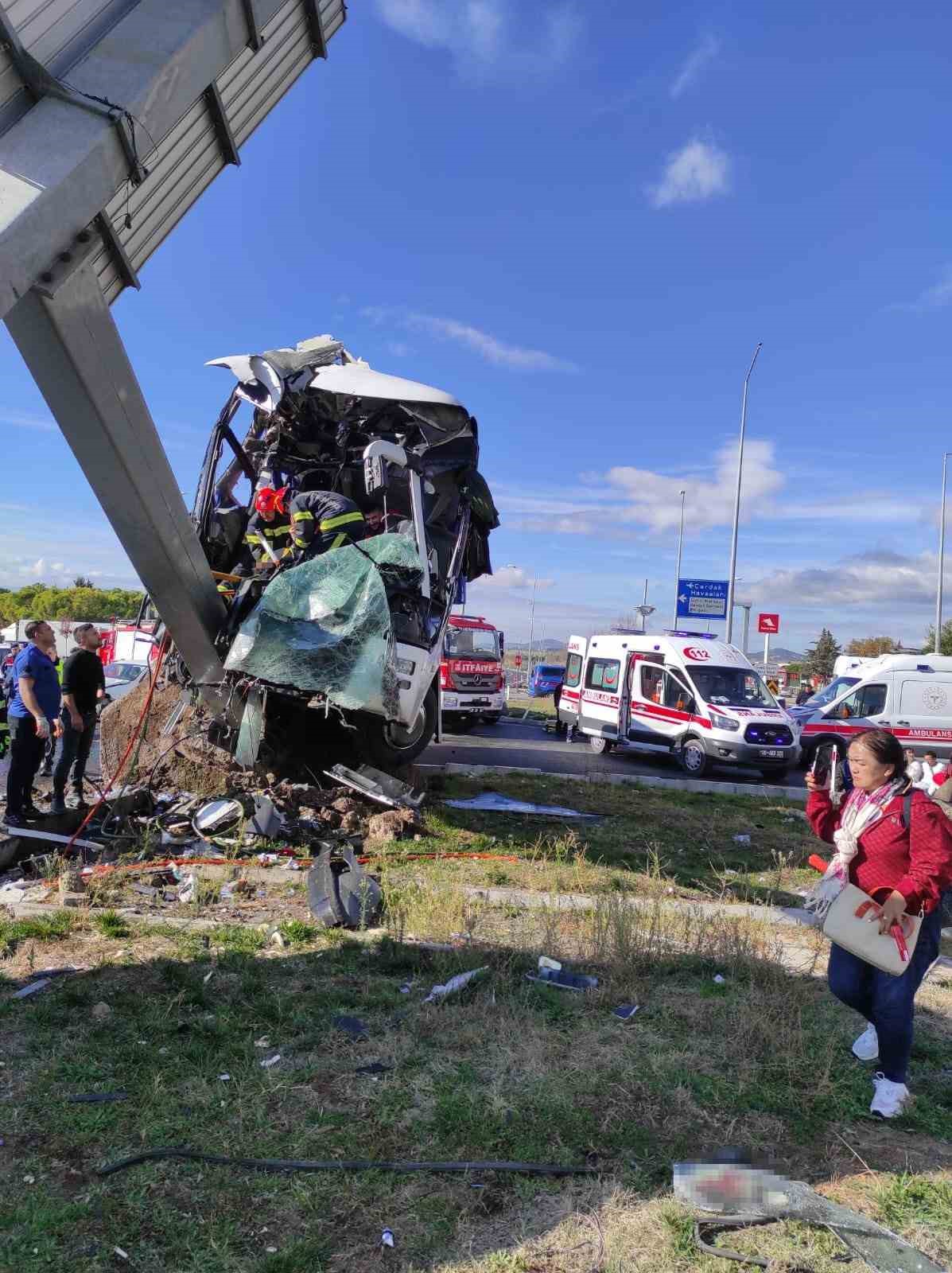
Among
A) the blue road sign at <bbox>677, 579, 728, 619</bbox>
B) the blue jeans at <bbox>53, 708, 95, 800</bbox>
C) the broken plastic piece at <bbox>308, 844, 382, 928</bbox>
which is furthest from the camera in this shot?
the blue road sign at <bbox>677, 579, 728, 619</bbox>

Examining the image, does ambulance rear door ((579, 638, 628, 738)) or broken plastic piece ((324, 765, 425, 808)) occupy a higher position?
ambulance rear door ((579, 638, 628, 738))

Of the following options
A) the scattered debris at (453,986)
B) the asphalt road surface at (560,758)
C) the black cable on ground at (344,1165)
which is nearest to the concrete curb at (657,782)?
the asphalt road surface at (560,758)

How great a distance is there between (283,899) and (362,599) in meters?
2.33

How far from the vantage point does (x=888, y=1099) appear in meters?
3.37

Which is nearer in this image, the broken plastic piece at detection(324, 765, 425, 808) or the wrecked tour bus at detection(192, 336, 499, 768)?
the wrecked tour bus at detection(192, 336, 499, 768)

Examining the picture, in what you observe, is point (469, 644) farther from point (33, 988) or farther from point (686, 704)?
point (33, 988)

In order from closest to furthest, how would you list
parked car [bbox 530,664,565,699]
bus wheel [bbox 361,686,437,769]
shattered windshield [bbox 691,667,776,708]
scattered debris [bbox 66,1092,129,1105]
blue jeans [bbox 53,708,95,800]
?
scattered debris [bbox 66,1092,129,1105], blue jeans [bbox 53,708,95,800], bus wheel [bbox 361,686,437,769], shattered windshield [bbox 691,667,776,708], parked car [bbox 530,664,565,699]

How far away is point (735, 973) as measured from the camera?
15.6ft

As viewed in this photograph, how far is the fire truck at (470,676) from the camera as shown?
20.9 meters

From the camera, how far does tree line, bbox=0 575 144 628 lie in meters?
76.6

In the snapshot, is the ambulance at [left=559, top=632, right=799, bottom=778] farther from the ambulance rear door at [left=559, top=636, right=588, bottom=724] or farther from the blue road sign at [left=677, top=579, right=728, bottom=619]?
the blue road sign at [left=677, top=579, right=728, bottom=619]

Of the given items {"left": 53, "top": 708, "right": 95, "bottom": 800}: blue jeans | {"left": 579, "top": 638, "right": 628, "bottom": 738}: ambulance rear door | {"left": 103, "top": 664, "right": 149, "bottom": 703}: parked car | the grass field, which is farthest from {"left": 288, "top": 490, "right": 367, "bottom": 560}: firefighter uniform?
{"left": 579, "top": 638, "right": 628, "bottom": 738}: ambulance rear door

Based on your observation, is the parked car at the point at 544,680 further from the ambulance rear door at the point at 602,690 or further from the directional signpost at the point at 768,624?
the ambulance rear door at the point at 602,690

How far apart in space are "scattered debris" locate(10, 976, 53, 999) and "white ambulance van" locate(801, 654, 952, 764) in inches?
539
